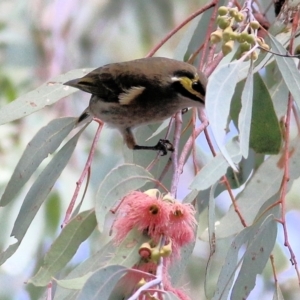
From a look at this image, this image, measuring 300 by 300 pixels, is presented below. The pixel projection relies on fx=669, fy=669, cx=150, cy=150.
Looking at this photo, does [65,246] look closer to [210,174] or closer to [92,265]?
[92,265]

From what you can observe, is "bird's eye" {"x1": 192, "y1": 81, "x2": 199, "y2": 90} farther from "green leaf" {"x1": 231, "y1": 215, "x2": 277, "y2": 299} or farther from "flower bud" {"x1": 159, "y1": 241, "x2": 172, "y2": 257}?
"flower bud" {"x1": 159, "y1": 241, "x2": 172, "y2": 257}

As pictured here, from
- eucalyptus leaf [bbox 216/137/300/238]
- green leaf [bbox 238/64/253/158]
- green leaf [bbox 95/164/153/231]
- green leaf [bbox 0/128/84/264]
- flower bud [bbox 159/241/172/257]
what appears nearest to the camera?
flower bud [bbox 159/241/172/257]

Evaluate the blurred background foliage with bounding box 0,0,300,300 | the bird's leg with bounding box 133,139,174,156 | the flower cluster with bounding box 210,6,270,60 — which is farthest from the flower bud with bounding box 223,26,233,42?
the blurred background foliage with bounding box 0,0,300,300

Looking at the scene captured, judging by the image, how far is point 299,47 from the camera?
1659 mm

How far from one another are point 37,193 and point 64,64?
7.21 ft

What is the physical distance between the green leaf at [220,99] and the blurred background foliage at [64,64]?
1138 millimetres

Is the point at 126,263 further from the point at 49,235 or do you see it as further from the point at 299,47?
the point at 49,235

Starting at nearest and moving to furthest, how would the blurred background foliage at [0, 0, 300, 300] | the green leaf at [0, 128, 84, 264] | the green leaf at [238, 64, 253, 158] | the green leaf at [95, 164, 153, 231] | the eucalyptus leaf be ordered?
1. the green leaf at [238, 64, 253, 158]
2. the green leaf at [95, 164, 153, 231]
3. the green leaf at [0, 128, 84, 264]
4. the eucalyptus leaf
5. the blurred background foliage at [0, 0, 300, 300]

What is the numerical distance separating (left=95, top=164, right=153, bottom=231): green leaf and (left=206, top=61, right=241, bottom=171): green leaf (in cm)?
27

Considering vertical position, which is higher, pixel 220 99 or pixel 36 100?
pixel 36 100

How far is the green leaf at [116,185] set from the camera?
1240 mm

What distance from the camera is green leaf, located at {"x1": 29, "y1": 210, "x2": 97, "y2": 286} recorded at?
1336 millimetres

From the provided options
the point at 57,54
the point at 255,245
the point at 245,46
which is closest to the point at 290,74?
the point at 245,46

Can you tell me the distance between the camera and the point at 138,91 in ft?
5.93
